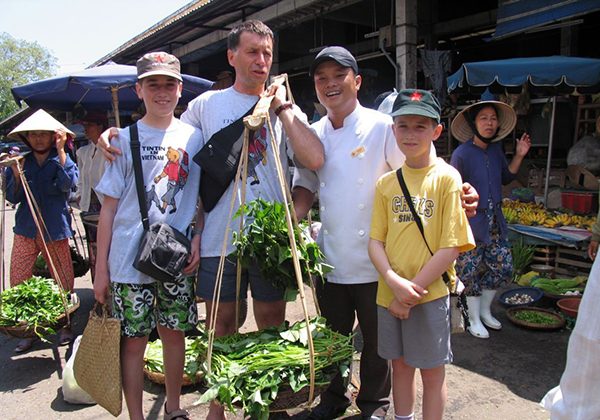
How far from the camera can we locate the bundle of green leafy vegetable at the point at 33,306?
12.1 ft

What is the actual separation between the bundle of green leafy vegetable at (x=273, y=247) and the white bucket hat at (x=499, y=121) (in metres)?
2.39

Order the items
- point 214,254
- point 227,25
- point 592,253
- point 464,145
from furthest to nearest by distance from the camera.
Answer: point 227,25 → point 464,145 → point 592,253 → point 214,254

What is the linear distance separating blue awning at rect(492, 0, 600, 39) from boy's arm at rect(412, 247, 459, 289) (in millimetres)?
5513

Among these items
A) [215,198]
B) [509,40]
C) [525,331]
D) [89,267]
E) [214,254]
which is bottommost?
[525,331]

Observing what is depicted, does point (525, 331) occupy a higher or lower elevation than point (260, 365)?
lower

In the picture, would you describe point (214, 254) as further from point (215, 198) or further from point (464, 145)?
point (464, 145)

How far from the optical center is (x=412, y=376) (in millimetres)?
2373

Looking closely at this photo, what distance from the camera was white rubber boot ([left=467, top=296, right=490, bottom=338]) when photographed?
4.15 m

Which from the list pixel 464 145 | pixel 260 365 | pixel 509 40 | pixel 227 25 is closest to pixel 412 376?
pixel 260 365

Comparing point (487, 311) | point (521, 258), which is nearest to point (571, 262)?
point (521, 258)

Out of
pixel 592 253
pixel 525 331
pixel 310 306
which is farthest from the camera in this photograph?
pixel 310 306

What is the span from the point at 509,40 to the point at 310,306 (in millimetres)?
8754

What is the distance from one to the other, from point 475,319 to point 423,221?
94.4 inches

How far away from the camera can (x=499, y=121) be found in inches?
152
